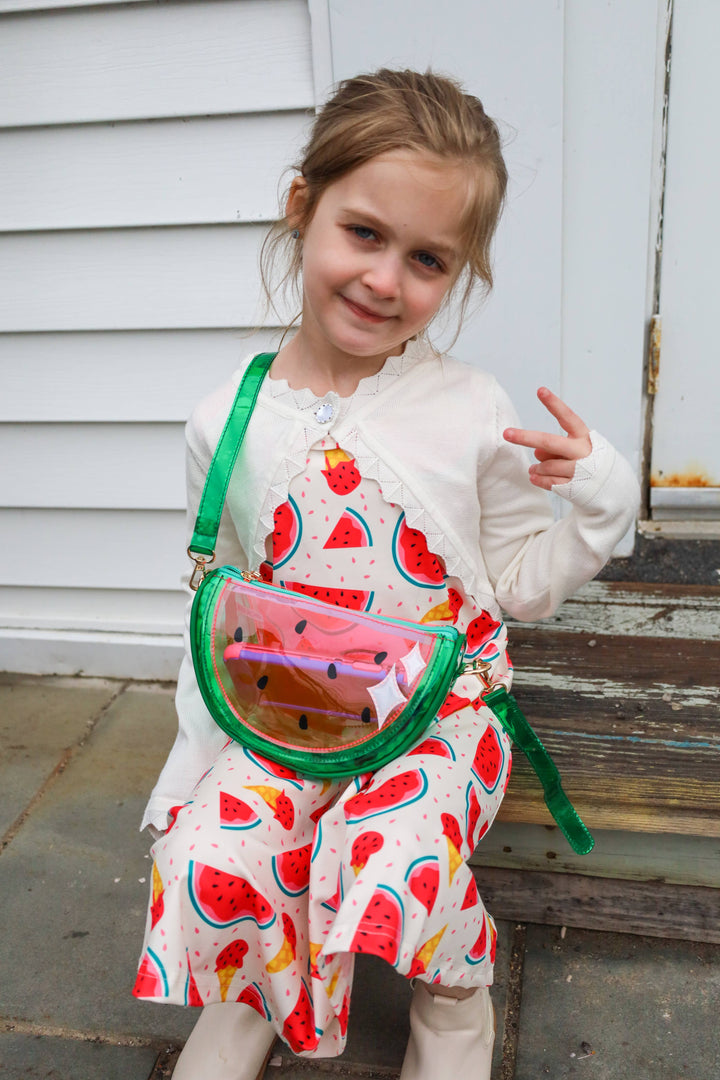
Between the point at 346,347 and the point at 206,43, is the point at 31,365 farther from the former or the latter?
the point at 346,347

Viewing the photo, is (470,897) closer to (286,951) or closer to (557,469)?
(286,951)

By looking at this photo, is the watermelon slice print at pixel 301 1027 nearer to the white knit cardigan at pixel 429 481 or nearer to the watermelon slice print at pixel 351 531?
the white knit cardigan at pixel 429 481

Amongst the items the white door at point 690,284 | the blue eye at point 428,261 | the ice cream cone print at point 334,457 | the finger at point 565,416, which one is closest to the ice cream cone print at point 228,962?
the ice cream cone print at point 334,457

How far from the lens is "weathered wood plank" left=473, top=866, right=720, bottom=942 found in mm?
1633

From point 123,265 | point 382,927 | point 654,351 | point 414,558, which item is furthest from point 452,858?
point 123,265

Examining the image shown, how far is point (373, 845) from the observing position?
1.15 m

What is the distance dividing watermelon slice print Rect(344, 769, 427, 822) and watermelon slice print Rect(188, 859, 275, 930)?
→ 16 cm

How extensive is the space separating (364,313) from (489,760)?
676 millimetres

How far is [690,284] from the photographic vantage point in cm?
207

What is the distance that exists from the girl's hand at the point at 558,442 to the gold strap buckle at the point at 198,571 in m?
0.51

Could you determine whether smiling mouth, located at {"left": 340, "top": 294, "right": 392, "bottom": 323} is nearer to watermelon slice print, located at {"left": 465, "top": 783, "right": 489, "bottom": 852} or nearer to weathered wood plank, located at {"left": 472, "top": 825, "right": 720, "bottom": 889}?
watermelon slice print, located at {"left": 465, "top": 783, "right": 489, "bottom": 852}

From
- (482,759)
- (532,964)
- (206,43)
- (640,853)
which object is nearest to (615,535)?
(482,759)

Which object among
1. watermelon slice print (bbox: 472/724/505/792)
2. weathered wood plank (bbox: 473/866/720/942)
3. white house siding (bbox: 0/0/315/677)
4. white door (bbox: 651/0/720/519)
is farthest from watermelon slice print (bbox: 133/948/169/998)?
white door (bbox: 651/0/720/519)

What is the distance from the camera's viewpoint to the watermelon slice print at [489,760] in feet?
4.38
